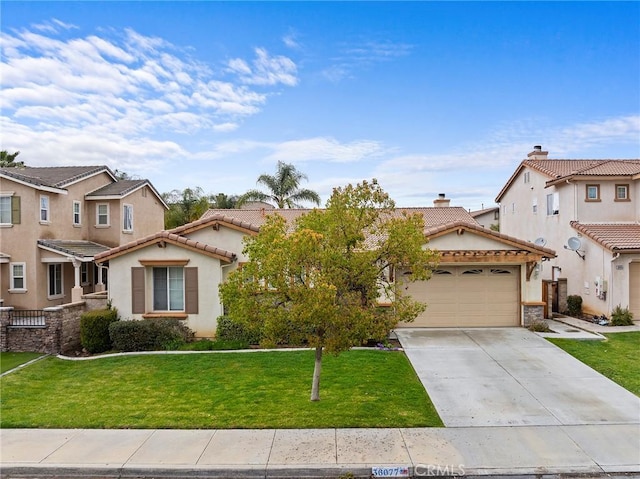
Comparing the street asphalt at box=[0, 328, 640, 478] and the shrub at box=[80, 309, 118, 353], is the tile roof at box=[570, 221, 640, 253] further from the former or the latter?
the shrub at box=[80, 309, 118, 353]

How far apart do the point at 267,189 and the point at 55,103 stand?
Answer: 59.5 ft

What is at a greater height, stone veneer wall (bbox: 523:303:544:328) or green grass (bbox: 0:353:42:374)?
stone veneer wall (bbox: 523:303:544:328)

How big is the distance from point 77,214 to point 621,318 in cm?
2462

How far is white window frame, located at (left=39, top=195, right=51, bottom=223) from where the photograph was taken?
19266mm

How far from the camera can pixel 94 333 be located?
528 inches

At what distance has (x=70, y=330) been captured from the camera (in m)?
13.9

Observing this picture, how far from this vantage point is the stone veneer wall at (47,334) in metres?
13.4

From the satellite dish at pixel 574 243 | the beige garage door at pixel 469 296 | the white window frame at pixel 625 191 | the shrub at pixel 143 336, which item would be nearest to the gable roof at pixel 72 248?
the shrub at pixel 143 336

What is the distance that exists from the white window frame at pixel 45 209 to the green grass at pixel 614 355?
21.2 meters

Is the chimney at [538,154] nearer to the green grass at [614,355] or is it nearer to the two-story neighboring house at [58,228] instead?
the green grass at [614,355]

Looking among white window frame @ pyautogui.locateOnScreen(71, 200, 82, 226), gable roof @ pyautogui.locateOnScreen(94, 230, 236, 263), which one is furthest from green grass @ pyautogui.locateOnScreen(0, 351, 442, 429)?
white window frame @ pyautogui.locateOnScreen(71, 200, 82, 226)

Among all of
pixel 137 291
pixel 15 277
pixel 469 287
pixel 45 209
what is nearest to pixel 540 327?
pixel 469 287

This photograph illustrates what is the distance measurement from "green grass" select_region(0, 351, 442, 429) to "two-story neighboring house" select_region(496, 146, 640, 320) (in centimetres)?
995

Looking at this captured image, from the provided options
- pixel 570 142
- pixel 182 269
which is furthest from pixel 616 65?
pixel 182 269
